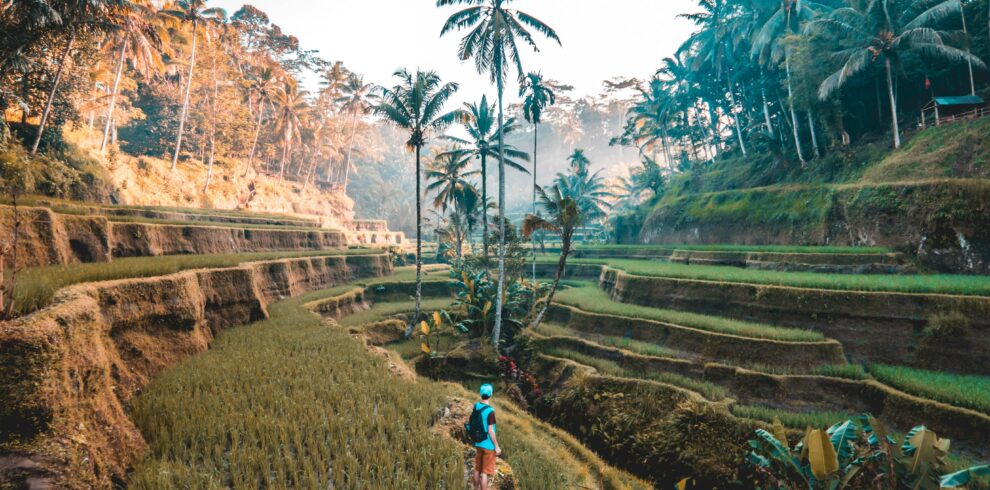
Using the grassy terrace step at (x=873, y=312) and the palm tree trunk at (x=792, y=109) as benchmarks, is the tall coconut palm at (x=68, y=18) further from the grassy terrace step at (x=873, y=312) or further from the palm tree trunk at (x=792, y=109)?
the palm tree trunk at (x=792, y=109)

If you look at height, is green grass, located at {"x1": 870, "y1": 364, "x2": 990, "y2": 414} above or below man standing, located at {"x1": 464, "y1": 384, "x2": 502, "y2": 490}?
below

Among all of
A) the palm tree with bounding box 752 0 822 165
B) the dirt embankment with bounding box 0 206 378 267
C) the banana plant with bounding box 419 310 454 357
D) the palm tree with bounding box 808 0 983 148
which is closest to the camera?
the dirt embankment with bounding box 0 206 378 267

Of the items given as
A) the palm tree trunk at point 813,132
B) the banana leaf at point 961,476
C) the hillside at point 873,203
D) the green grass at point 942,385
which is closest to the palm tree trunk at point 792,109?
the palm tree trunk at point 813,132

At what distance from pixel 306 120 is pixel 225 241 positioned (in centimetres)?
3420

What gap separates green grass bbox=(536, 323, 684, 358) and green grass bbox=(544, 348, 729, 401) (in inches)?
36.9

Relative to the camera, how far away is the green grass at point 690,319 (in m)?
11.9

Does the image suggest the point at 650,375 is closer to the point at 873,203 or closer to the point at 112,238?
the point at 873,203

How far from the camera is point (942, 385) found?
908cm

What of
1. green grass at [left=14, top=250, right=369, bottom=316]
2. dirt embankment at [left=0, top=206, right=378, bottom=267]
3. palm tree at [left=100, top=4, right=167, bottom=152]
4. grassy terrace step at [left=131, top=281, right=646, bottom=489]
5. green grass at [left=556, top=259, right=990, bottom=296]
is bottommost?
grassy terrace step at [left=131, top=281, right=646, bottom=489]

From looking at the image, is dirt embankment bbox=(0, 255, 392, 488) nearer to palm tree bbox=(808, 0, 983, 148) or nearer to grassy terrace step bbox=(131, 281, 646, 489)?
grassy terrace step bbox=(131, 281, 646, 489)

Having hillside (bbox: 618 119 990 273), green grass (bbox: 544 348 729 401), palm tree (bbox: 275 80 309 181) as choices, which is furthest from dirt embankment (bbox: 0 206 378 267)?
hillside (bbox: 618 119 990 273)

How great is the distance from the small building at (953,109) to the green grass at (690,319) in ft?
58.2

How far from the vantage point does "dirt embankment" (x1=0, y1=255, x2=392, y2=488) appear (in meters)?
3.80

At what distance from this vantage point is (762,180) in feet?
98.2
